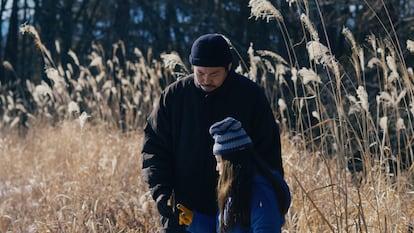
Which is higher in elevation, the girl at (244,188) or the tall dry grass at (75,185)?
the girl at (244,188)

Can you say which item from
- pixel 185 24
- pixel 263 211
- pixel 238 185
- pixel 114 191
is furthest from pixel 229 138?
pixel 185 24

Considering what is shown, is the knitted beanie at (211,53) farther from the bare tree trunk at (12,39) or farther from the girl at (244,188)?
the bare tree trunk at (12,39)

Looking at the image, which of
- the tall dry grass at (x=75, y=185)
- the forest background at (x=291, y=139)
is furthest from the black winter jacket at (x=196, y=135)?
the tall dry grass at (x=75, y=185)

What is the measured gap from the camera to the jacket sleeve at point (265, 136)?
287 centimetres

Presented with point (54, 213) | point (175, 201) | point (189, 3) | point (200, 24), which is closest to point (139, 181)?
point (54, 213)

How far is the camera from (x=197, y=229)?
2.95 meters

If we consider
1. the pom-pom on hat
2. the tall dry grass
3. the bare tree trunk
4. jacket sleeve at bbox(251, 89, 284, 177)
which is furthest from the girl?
the bare tree trunk

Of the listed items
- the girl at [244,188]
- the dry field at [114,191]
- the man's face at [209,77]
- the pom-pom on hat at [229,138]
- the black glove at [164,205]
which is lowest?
the dry field at [114,191]

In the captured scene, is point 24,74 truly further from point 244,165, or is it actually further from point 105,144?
point 244,165

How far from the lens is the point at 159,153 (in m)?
3.06

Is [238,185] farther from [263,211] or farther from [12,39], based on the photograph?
[12,39]

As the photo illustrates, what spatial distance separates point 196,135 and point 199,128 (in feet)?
0.12

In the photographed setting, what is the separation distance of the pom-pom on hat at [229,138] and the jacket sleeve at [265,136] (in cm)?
38

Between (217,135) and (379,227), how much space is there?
105 centimetres
